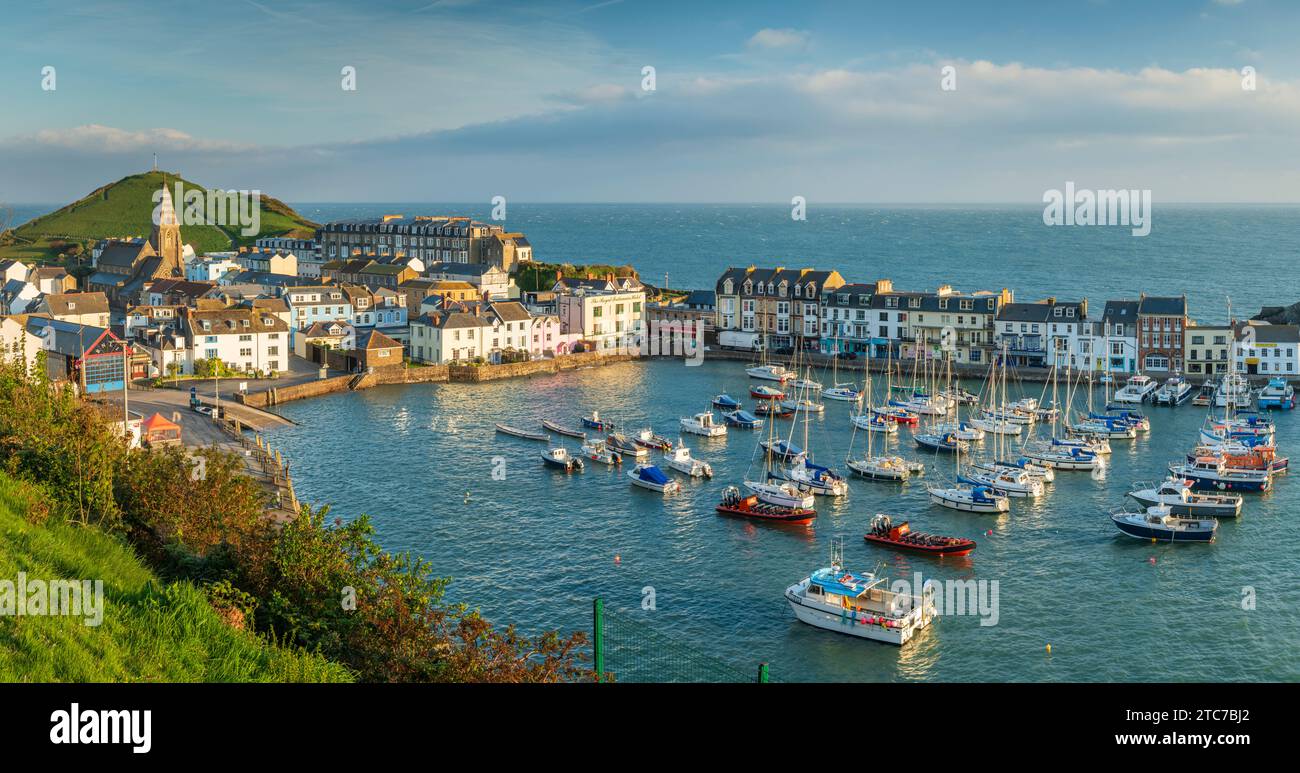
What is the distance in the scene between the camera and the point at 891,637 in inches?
617

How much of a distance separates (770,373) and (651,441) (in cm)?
1240

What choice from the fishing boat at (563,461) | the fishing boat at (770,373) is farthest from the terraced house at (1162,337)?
the fishing boat at (563,461)

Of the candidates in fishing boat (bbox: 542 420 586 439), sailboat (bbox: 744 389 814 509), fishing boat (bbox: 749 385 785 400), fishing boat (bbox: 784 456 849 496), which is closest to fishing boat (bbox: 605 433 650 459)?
fishing boat (bbox: 542 420 586 439)

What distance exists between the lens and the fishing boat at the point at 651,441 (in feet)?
91.9

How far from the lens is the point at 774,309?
46594mm

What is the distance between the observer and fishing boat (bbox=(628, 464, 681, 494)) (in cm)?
2420

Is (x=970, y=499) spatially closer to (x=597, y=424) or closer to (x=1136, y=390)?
(x=597, y=424)

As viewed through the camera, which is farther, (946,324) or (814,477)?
(946,324)

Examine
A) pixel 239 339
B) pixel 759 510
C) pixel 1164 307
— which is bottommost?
pixel 759 510

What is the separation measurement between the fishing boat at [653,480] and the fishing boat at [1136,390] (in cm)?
1735

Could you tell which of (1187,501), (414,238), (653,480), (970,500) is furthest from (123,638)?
(414,238)

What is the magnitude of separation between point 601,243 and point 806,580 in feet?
378

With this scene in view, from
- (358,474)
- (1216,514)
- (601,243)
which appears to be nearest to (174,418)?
(358,474)
